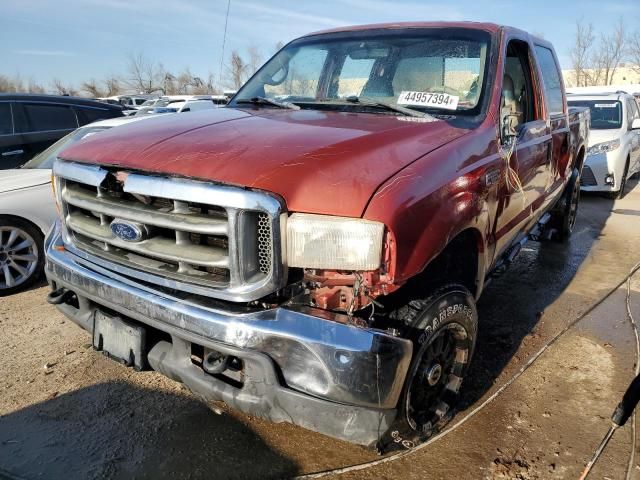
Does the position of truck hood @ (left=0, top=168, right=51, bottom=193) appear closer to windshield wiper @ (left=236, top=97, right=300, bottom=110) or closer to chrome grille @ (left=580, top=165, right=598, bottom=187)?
windshield wiper @ (left=236, top=97, right=300, bottom=110)

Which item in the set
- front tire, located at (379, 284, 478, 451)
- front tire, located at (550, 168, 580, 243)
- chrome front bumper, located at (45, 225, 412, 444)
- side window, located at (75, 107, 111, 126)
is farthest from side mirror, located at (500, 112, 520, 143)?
side window, located at (75, 107, 111, 126)

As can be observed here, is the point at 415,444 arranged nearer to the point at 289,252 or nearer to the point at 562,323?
the point at 289,252

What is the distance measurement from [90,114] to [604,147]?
815 centimetres

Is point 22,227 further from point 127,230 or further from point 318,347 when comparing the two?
point 318,347

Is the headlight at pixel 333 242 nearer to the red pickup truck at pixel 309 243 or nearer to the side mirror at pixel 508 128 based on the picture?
the red pickup truck at pixel 309 243

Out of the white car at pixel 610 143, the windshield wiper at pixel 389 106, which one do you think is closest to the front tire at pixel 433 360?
the windshield wiper at pixel 389 106

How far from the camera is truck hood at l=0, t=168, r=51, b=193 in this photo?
4.84m

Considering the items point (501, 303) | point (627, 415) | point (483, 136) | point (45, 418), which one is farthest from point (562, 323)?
point (45, 418)

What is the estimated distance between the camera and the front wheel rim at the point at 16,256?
4.64m

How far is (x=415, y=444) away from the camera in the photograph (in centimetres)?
252

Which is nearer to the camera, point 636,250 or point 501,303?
point 501,303

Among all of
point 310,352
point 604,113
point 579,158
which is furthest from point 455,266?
point 604,113

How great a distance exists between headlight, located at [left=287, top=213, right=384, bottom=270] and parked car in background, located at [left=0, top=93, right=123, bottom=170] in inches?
245

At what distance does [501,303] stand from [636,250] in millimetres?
2787
